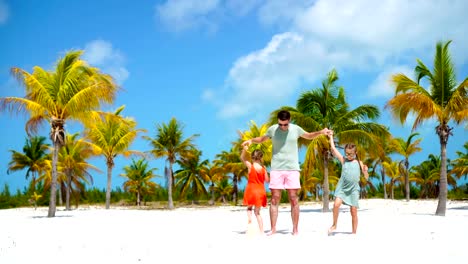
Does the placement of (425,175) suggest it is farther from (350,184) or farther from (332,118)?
(350,184)

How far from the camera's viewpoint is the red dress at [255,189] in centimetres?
813

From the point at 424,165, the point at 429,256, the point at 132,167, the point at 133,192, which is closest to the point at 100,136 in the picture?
the point at 132,167

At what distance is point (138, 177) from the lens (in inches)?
1826

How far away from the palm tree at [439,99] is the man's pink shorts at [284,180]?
11.4 metres

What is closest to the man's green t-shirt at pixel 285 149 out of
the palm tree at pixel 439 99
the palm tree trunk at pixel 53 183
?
the palm tree at pixel 439 99

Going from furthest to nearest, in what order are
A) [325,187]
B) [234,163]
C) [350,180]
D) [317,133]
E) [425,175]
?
[425,175]
[234,163]
[325,187]
[350,180]
[317,133]

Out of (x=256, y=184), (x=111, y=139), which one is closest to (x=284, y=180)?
(x=256, y=184)

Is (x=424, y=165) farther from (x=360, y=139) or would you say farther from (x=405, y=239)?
(x=405, y=239)

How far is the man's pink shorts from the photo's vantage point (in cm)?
738

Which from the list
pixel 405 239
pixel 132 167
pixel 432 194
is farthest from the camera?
pixel 432 194

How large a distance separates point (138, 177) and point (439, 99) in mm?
34196

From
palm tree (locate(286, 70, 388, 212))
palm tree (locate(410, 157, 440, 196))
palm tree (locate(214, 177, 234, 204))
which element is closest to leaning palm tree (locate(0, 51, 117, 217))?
palm tree (locate(286, 70, 388, 212))

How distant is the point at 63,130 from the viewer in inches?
765

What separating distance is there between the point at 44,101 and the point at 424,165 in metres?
43.3
